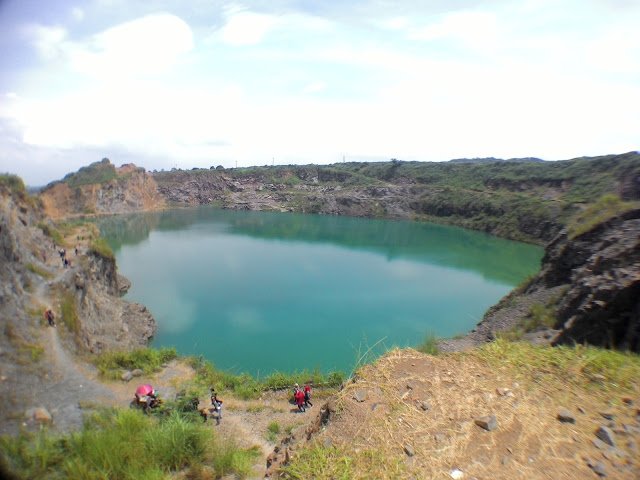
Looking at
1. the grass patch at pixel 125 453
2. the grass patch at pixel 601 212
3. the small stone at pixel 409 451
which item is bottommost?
the grass patch at pixel 125 453

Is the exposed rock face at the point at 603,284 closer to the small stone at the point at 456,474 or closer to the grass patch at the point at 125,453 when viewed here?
the small stone at the point at 456,474

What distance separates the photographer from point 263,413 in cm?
1112

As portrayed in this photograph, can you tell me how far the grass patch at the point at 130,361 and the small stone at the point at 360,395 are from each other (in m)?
10.8

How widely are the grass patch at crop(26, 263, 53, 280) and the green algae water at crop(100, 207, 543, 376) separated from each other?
5665mm

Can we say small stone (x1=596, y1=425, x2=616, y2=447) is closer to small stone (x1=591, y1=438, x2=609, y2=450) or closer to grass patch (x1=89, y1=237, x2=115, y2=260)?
Answer: small stone (x1=591, y1=438, x2=609, y2=450)

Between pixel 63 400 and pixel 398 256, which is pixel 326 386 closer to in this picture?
pixel 63 400

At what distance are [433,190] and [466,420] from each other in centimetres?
7442

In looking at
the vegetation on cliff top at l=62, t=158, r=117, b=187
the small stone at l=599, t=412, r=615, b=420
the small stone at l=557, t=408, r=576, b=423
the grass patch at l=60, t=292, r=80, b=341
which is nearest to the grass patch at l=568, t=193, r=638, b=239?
the small stone at l=599, t=412, r=615, b=420

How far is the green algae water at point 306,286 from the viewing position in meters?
19.1

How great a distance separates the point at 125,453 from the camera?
14.9ft

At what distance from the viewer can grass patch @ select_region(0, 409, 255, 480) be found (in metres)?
4.27

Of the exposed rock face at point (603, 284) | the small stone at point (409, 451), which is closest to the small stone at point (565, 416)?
the small stone at point (409, 451)

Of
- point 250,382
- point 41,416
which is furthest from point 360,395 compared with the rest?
point 250,382

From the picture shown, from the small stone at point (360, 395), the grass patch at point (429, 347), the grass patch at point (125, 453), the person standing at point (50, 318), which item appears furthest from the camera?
the person standing at point (50, 318)
